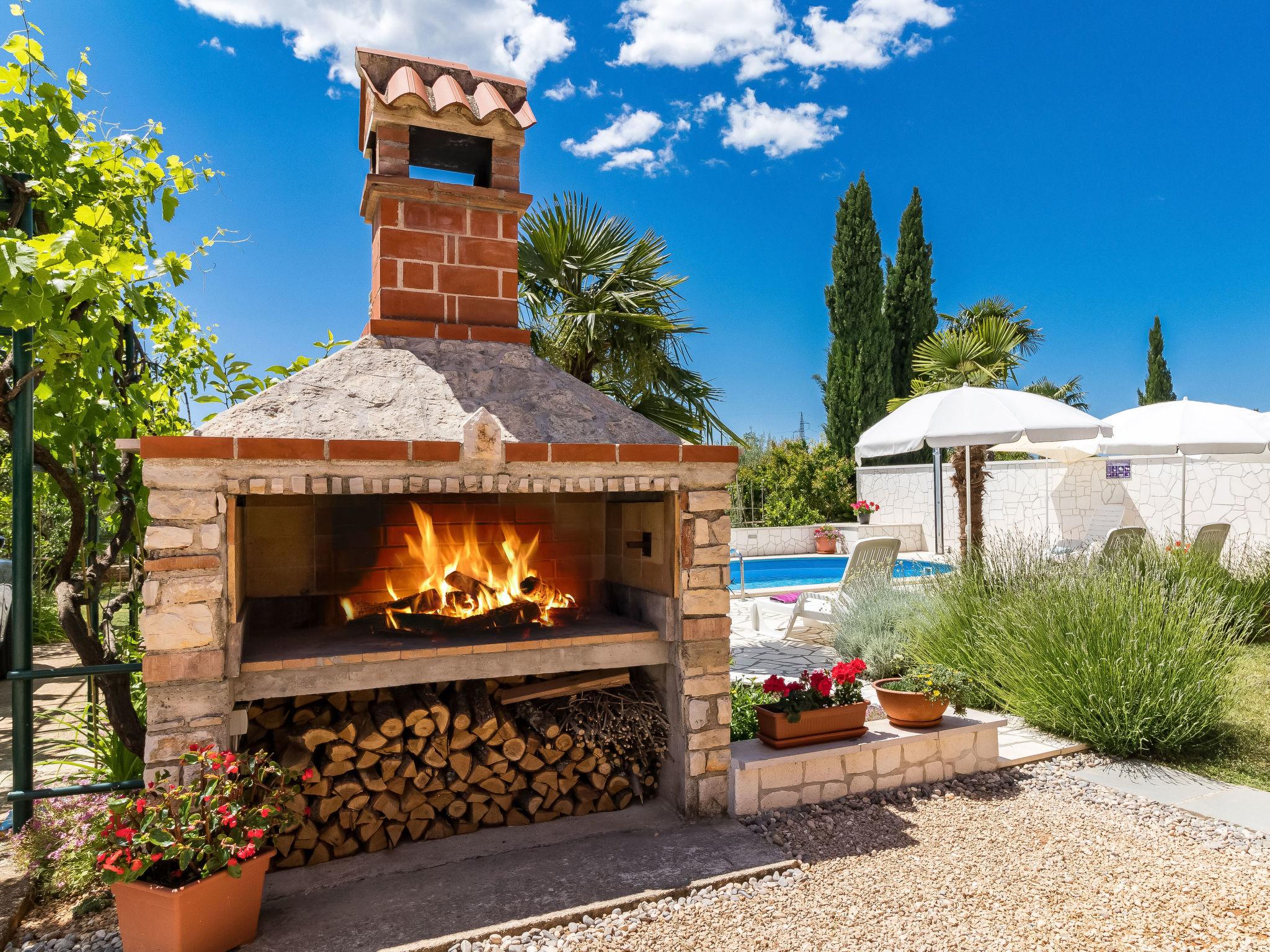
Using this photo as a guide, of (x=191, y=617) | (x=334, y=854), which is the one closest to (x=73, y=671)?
(x=191, y=617)

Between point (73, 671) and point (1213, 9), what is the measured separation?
80.2 feet

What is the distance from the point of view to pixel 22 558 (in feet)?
10.6

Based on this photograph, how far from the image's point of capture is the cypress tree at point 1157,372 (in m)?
27.3

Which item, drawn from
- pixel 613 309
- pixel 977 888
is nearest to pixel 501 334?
pixel 613 309

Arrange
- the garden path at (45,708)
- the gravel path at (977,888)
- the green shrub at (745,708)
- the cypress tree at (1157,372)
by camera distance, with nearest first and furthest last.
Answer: the gravel path at (977,888) → the garden path at (45,708) → the green shrub at (745,708) → the cypress tree at (1157,372)

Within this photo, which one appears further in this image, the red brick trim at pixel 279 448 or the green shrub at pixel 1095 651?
the green shrub at pixel 1095 651

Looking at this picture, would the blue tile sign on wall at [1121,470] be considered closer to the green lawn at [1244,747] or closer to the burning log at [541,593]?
the green lawn at [1244,747]

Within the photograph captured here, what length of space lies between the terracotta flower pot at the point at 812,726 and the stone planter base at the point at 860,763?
1.6 inches

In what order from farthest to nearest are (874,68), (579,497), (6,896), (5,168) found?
(874,68), (579,497), (5,168), (6,896)

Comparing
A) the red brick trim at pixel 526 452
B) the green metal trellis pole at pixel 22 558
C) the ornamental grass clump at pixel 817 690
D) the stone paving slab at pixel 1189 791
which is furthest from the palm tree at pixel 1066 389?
the green metal trellis pole at pixel 22 558

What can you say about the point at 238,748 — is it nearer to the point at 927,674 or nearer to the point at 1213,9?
the point at 927,674

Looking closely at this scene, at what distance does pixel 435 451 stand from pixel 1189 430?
8.58 m

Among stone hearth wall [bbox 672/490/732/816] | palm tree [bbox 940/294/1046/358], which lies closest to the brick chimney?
stone hearth wall [bbox 672/490/732/816]

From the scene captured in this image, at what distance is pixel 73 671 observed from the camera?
300cm
